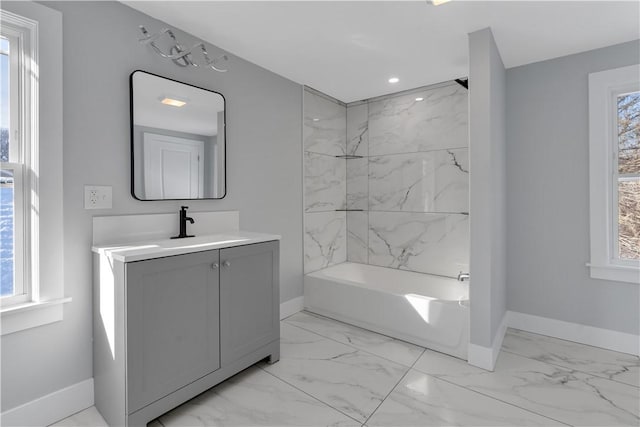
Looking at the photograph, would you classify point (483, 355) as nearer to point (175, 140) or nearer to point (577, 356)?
point (577, 356)

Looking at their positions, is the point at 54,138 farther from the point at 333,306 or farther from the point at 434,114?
the point at 434,114

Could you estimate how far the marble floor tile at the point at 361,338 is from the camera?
230 cm

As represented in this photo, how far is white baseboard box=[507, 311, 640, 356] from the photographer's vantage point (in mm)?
2322

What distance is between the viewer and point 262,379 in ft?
6.53

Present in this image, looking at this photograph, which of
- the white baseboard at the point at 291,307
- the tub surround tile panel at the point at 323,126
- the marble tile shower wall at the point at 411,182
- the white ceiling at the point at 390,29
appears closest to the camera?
the white ceiling at the point at 390,29

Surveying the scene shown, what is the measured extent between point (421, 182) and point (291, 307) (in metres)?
1.81

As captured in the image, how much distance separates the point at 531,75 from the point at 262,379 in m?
3.10

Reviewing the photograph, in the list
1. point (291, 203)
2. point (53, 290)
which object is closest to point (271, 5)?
point (291, 203)

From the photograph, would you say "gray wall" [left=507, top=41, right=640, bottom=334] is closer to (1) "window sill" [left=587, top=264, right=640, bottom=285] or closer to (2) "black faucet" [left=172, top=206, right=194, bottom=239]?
(1) "window sill" [left=587, top=264, right=640, bottom=285]

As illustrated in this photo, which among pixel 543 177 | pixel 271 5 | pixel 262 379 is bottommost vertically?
pixel 262 379

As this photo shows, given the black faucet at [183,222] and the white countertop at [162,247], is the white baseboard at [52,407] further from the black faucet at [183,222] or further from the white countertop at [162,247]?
the black faucet at [183,222]

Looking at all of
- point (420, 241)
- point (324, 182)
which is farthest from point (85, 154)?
point (420, 241)

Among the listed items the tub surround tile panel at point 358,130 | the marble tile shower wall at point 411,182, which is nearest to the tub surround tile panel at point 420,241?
the marble tile shower wall at point 411,182

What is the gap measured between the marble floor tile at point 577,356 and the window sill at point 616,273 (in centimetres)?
53
